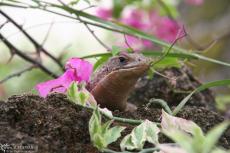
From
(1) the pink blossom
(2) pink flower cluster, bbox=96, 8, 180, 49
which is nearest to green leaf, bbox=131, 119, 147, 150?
(1) the pink blossom

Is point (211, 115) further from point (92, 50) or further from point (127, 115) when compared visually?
point (92, 50)

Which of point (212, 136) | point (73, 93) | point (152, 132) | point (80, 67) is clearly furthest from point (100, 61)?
point (212, 136)

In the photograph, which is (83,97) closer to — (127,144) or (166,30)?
(127,144)

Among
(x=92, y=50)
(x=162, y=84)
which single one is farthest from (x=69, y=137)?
(x=92, y=50)

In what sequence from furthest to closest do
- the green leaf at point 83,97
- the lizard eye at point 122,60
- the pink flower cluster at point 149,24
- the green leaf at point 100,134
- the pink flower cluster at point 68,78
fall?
the pink flower cluster at point 149,24, the lizard eye at point 122,60, the pink flower cluster at point 68,78, the green leaf at point 83,97, the green leaf at point 100,134

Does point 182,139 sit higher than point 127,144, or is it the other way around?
point 127,144

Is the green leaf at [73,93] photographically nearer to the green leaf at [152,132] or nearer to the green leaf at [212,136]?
the green leaf at [152,132]

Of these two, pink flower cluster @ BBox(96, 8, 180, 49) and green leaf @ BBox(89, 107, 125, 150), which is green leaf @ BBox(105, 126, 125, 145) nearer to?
green leaf @ BBox(89, 107, 125, 150)

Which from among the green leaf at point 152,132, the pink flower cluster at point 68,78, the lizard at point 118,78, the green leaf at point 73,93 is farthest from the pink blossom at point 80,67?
the green leaf at point 152,132
